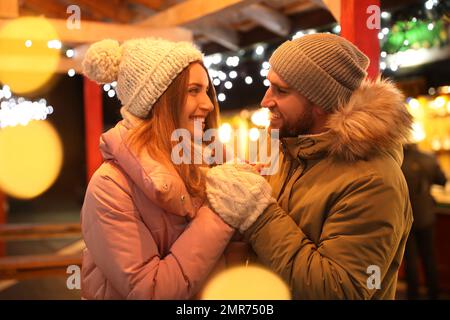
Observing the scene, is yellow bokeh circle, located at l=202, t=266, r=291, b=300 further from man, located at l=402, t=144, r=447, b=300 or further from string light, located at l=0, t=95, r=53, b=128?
string light, located at l=0, t=95, r=53, b=128

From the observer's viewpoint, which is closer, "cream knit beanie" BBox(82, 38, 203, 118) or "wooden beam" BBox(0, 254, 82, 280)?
"cream knit beanie" BBox(82, 38, 203, 118)

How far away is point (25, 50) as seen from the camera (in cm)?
596

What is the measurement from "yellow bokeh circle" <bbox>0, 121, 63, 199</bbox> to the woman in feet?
33.2

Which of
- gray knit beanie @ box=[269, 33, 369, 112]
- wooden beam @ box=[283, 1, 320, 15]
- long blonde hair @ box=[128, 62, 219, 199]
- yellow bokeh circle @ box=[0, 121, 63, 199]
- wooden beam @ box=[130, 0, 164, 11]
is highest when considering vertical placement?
wooden beam @ box=[130, 0, 164, 11]

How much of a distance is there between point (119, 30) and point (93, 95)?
5.54 feet

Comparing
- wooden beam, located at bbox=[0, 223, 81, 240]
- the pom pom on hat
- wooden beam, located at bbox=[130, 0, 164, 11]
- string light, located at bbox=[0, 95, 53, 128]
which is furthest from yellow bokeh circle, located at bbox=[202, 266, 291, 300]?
string light, located at bbox=[0, 95, 53, 128]

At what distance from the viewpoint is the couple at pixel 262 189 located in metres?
1.43

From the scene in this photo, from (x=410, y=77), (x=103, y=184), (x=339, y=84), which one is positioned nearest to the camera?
(x=103, y=184)

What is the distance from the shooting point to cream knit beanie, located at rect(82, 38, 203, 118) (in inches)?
64.0

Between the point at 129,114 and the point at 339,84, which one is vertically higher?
the point at 339,84

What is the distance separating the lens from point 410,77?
237 inches

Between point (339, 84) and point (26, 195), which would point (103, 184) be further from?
point (26, 195)

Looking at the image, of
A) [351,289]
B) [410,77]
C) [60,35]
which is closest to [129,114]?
[351,289]

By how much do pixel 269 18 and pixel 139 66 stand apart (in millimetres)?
3113
